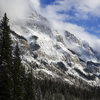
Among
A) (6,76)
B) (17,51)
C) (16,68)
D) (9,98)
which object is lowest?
(9,98)

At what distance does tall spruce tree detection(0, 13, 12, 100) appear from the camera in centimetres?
2666

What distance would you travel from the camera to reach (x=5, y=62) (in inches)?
1091

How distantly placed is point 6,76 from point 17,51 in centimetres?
1128

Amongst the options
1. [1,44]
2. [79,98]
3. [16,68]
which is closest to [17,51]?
[16,68]

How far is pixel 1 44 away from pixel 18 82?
759 centimetres

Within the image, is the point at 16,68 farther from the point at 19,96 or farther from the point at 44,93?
the point at 44,93

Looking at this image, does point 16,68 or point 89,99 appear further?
point 89,99

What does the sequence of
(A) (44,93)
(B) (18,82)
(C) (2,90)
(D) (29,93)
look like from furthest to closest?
(A) (44,93) < (D) (29,93) < (B) (18,82) < (C) (2,90)

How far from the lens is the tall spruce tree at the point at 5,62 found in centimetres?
2666

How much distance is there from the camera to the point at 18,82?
34.5m

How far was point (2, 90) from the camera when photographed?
87.1 feet

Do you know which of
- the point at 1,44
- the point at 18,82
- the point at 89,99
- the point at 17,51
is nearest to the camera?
the point at 1,44

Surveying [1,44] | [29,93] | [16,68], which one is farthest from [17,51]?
[29,93]

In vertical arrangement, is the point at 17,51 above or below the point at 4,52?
above
